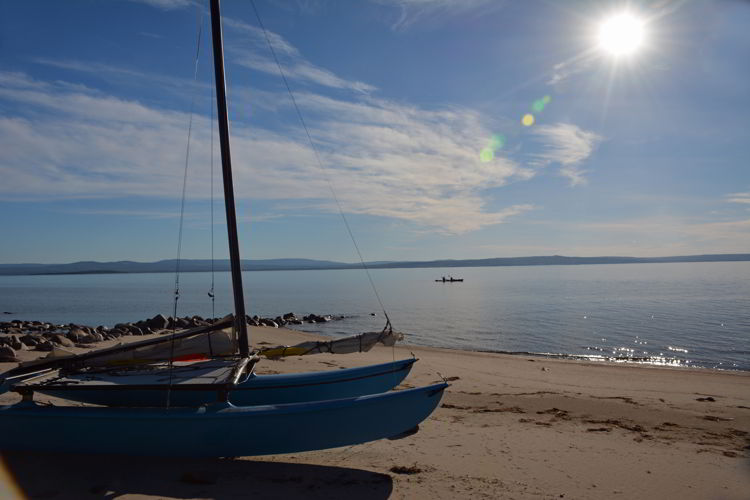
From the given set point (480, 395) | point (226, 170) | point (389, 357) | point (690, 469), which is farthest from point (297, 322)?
point (690, 469)

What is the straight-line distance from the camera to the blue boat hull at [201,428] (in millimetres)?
6574

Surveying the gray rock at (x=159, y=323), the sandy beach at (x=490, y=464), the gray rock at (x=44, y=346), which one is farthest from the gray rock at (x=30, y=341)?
the sandy beach at (x=490, y=464)

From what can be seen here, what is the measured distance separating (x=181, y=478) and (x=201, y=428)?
63 cm

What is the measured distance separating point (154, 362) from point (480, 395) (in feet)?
24.1

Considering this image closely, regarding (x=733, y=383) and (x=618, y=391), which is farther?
(x=733, y=383)

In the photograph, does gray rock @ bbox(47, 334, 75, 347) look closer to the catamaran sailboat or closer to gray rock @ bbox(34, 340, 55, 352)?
gray rock @ bbox(34, 340, 55, 352)

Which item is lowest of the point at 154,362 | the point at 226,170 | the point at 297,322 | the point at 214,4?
the point at 297,322

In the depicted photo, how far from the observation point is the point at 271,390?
852 centimetres

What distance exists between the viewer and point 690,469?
7.03 metres

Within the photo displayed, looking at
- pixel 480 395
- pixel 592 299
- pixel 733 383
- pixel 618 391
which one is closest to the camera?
pixel 480 395

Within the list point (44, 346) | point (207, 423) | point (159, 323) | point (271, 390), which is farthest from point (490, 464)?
point (159, 323)

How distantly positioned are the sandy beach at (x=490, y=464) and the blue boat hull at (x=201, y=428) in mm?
233

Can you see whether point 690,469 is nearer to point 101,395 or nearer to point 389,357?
point 101,395

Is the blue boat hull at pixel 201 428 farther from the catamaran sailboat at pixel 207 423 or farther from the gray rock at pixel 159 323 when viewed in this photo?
the gray rock at pixel 159 323
